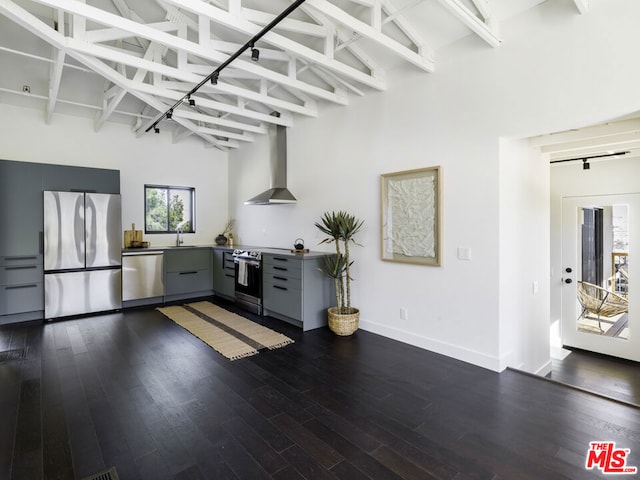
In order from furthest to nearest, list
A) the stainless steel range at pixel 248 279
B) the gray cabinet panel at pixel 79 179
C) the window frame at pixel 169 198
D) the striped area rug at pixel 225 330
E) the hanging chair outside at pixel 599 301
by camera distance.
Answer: the window frame at pixel 169 198, the stainless steel range at pixel 248 279, the gray cabinet panel at pixel 79 179, the hanging chair outside at pixel 599 301, the striped area rug at pixel 225 330

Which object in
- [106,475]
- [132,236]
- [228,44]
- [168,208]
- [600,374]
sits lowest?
[600,374]

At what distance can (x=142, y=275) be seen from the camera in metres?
5.54

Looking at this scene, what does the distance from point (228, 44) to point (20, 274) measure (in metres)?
4.18

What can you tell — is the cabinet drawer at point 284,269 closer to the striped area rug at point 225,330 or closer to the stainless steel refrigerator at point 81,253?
the striped area rug at point 225,330

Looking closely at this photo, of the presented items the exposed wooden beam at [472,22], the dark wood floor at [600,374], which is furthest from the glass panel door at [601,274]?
the exposed wooden beam at [472,22]

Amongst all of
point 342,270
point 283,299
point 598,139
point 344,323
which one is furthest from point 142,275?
point 598,139

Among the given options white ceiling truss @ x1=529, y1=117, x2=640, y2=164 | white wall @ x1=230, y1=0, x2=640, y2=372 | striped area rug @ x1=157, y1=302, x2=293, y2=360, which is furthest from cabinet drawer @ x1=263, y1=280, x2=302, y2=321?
white ceiling truss @ x1=529, y1=117, x2=640, y2=164

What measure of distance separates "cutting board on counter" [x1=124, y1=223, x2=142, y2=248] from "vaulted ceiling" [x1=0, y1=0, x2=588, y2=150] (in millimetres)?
1878

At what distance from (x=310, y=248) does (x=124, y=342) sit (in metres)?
2.67

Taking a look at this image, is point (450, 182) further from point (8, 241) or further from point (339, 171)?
point (8, 241)

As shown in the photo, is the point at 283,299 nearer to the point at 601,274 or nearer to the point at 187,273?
the point at 187,273

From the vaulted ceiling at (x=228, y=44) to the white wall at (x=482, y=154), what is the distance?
0.65 feet

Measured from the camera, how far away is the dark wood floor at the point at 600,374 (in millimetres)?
3494

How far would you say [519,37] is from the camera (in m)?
2.87
